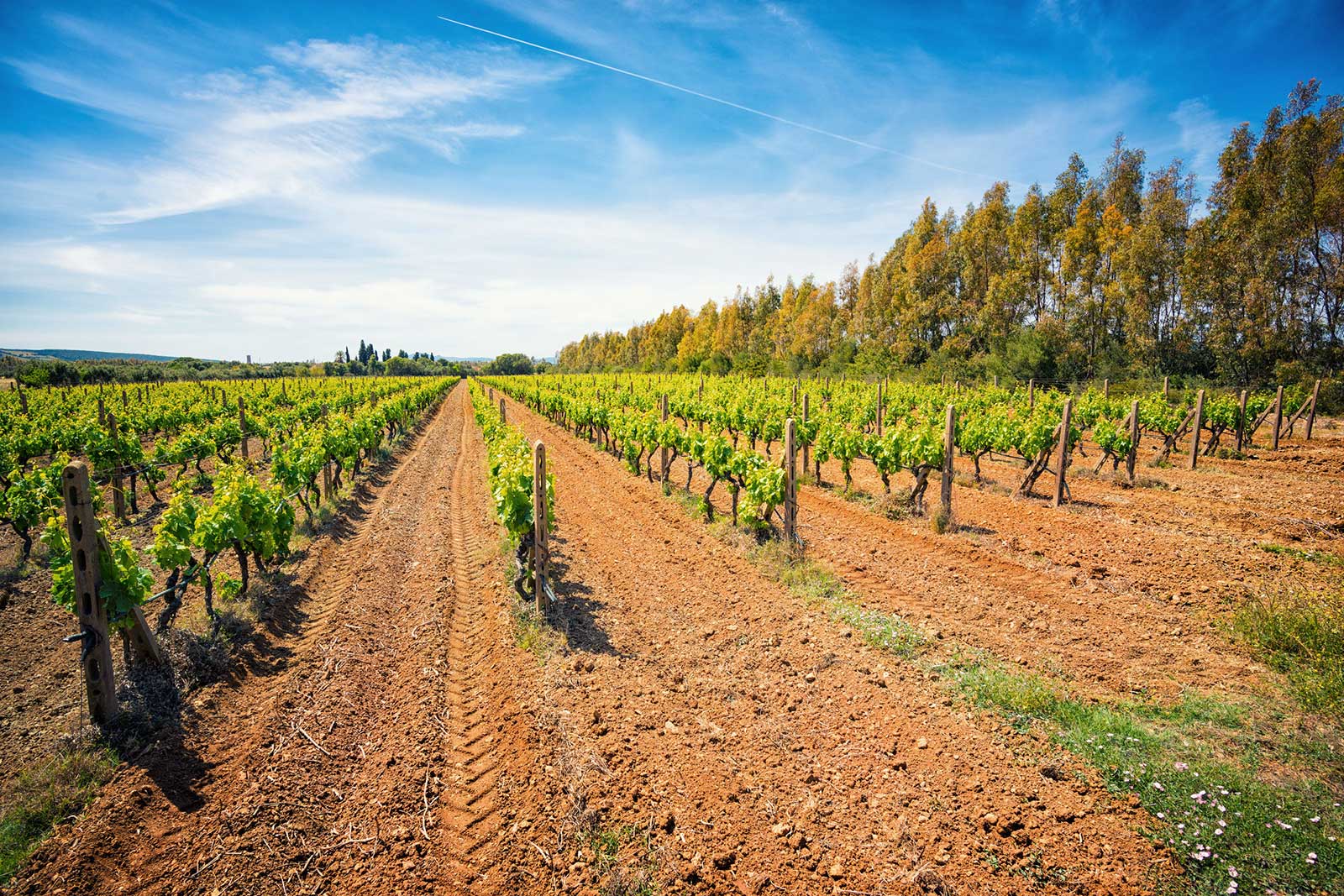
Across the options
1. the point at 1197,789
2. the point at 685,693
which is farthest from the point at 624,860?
the point at 1197,789

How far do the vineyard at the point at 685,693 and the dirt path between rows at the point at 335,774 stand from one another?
3 cm

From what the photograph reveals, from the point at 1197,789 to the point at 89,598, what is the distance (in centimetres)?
882

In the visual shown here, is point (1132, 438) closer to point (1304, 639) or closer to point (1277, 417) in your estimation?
point (1277, 417)

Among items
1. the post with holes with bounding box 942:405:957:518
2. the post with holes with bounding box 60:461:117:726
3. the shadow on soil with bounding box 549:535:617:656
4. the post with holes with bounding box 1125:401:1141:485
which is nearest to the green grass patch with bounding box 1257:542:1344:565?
the post with holes with bounding box 942:405:957:518

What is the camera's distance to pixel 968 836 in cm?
358

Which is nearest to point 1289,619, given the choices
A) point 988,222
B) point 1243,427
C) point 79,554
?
point 79,554

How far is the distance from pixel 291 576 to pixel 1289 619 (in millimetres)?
12399

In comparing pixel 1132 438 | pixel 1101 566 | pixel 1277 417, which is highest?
pixel 1277 417

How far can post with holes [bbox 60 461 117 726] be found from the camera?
4.62m

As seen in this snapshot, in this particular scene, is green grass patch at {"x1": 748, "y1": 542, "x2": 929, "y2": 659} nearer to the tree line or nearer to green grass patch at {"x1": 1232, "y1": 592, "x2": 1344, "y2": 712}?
green grass patch at {"x1": 1232, "y1": 592, "x2": 1344, "y2": 712}

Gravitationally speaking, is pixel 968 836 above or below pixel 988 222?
below

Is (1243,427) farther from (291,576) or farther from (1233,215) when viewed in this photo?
(291,576)

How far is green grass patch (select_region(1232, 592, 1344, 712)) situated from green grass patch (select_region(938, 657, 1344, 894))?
0.78 meters

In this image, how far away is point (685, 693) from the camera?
17.5 feet
